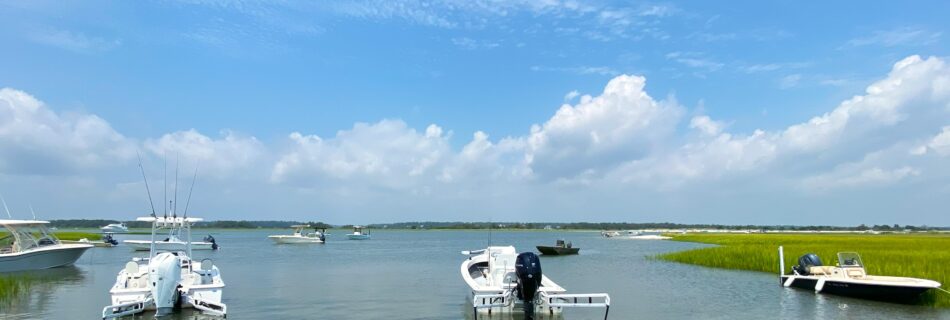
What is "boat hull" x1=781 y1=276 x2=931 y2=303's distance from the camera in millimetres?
23347

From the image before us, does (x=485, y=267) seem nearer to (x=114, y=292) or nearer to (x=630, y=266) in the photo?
(x=114, y=292)

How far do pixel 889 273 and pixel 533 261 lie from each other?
19.6 metres

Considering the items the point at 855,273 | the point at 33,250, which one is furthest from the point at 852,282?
the point at 33,250

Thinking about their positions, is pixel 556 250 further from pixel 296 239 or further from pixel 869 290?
pixel 296 239

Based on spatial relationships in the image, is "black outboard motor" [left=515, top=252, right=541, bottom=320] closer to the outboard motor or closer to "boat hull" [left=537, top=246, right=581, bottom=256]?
the outboard motor

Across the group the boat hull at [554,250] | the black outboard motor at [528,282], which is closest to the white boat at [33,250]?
the black outboard motor at [528,282]

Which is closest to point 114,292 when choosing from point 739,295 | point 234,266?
point 739,295

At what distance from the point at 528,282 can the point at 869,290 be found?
15138mm

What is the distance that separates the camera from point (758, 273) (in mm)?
37531

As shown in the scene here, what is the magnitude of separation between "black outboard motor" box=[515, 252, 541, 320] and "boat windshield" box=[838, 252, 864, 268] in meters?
16.1

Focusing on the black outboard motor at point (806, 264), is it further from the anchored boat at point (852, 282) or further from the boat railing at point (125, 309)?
the boat railing at point (125, 309)

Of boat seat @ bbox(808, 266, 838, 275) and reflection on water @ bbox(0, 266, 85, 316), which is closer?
reflection on water @ bbox(0, 266, 85, 316)

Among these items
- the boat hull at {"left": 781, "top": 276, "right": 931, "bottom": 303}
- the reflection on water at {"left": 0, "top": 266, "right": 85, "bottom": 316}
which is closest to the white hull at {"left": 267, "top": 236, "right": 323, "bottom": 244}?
the reflection on water at {"left": 0, "top": 266, "right": 85, "bottom": 316}

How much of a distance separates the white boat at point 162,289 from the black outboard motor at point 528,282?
914 centimetres
